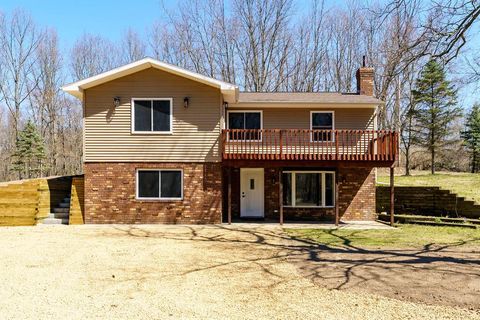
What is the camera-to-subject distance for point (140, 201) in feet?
47.5

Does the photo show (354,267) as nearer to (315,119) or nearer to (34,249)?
(34,249)

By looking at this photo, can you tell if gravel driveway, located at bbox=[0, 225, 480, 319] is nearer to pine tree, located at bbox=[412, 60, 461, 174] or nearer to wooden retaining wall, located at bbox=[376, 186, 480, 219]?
wooden retaining wall, located at bbox=[376, 186, 480, 219]

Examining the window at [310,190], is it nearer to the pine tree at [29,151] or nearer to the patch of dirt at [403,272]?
the patch of dirt at [403,272]

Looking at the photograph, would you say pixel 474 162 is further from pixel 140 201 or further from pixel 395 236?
pixel 140 201

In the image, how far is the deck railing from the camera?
47.1 feet

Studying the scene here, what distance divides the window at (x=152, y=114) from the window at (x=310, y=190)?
5.59 metres

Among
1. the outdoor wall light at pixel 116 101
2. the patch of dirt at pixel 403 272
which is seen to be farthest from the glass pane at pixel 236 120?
the patch of dirt at pixel 403 272

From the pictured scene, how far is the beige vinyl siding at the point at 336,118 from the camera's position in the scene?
1612 centimetres

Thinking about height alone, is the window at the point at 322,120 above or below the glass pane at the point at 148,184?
above

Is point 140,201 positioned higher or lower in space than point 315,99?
lower

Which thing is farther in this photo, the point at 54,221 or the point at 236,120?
the point at 236,120

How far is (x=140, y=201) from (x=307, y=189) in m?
7.01

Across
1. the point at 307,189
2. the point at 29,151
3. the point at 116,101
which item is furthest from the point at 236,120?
the point at 29,151

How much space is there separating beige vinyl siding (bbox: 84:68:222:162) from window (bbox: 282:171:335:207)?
3.81 meters
